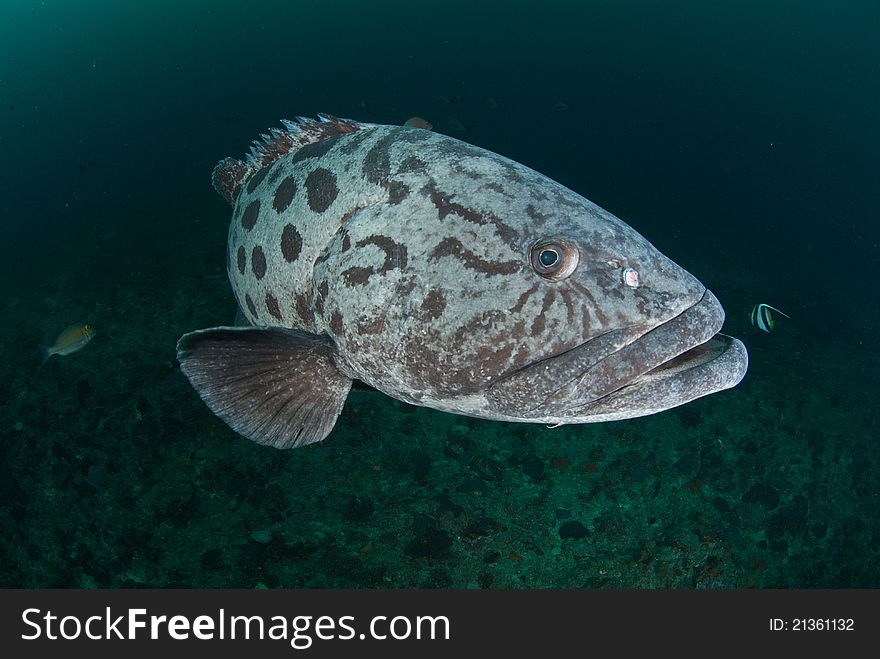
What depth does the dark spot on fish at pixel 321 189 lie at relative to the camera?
2.80m

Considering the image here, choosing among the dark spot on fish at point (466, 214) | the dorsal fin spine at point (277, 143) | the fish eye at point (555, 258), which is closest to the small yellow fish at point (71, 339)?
the dorsal fin spine at point (277, 143)

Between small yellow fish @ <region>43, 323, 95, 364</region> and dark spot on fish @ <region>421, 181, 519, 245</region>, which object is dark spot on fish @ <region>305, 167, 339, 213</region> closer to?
dark spot on fish @ <region>421, 181, 519, 245</region>

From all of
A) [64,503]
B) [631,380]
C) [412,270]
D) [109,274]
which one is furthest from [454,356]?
[109,274]

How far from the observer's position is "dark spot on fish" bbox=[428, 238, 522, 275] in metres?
2.16

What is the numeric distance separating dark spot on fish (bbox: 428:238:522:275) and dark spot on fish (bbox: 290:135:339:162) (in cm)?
132

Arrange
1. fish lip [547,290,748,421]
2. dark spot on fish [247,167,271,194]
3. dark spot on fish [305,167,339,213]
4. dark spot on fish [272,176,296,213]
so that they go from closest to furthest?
fish lip [547,290,748,421], dark spot on fish [305,167,339,213], dark spot on fish [272,176,296,213], dark spot on fish [247,167,271,194]

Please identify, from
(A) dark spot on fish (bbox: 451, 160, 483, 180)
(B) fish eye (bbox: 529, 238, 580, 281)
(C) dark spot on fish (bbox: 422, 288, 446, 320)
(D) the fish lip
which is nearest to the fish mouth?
(D) the fish lip

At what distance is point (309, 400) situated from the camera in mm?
2803

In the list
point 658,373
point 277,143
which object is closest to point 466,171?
point 658,373

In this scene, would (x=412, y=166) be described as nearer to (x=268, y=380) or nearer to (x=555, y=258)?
(x=555, y=258)

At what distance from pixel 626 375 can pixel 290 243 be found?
2.01m

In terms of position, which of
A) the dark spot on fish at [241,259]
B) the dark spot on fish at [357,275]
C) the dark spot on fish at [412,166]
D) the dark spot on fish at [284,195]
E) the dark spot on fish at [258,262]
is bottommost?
the dark spot on fish at [241,259]

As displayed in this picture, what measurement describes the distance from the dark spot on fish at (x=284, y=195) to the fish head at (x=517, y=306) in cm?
76

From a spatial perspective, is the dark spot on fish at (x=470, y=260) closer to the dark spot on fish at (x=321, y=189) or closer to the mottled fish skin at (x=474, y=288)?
the mottled fish skin at (x=474, y=288)
